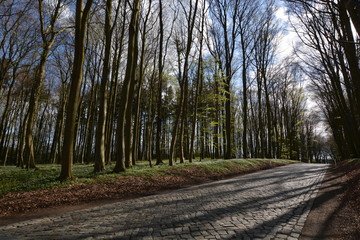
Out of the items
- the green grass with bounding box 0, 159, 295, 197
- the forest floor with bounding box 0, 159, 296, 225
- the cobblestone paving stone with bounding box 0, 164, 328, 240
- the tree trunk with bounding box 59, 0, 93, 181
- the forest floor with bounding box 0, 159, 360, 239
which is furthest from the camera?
the tree trunk with bounding box 59, 0, 93, 181

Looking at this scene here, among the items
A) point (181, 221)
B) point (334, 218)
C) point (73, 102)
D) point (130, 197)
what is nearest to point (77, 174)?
point (73, 102)

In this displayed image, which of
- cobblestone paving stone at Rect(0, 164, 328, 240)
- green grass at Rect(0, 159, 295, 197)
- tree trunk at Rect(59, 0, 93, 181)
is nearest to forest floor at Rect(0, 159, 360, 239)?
green grass at Rect(0, 159, 295, 197)

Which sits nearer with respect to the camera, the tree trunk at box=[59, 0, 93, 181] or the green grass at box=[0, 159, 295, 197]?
the green grass at box=[0, 159, 295, 197]

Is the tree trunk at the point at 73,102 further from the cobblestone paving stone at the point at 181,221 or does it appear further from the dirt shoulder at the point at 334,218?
the dirt shoulder at the point at 334,218

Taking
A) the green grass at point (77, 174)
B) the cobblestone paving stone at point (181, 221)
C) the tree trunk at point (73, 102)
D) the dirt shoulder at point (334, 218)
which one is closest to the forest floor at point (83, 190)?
the green grass at point (77, 174)

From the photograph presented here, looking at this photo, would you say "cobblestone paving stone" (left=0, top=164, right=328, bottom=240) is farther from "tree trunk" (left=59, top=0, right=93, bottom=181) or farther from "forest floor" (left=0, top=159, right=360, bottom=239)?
"tree trunk" (left=59, top=0, right=93, bottom=181)

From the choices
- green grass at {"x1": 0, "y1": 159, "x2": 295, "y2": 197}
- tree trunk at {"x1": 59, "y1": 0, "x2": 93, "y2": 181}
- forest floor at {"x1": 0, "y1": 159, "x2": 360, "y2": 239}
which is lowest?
forest floor at {"x1": 0, "y1": 159, "x2": 360, "y2": 239}

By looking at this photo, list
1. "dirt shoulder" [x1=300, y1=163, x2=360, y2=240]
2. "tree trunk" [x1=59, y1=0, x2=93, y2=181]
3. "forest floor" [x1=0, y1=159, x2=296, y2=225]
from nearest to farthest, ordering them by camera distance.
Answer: "dirt shoulder" [x1=300, y1=163, x2=360, y2=240] < "forest floor" [x1=0, y1=159, x2=296, y2=225] < "tree trunk" [x1=59, y1=0, x2=93, y2=181]

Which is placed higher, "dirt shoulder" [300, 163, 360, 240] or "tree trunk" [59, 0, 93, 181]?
"tree trunk" [59, 0, 93, 181]

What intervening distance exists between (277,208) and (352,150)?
1929 centimetres

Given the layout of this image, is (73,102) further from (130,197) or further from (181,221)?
(181,221)

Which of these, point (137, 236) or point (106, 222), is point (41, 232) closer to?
point (106, 222)

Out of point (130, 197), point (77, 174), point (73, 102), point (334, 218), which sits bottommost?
point (130, 197)

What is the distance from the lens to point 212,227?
4.14 metres
